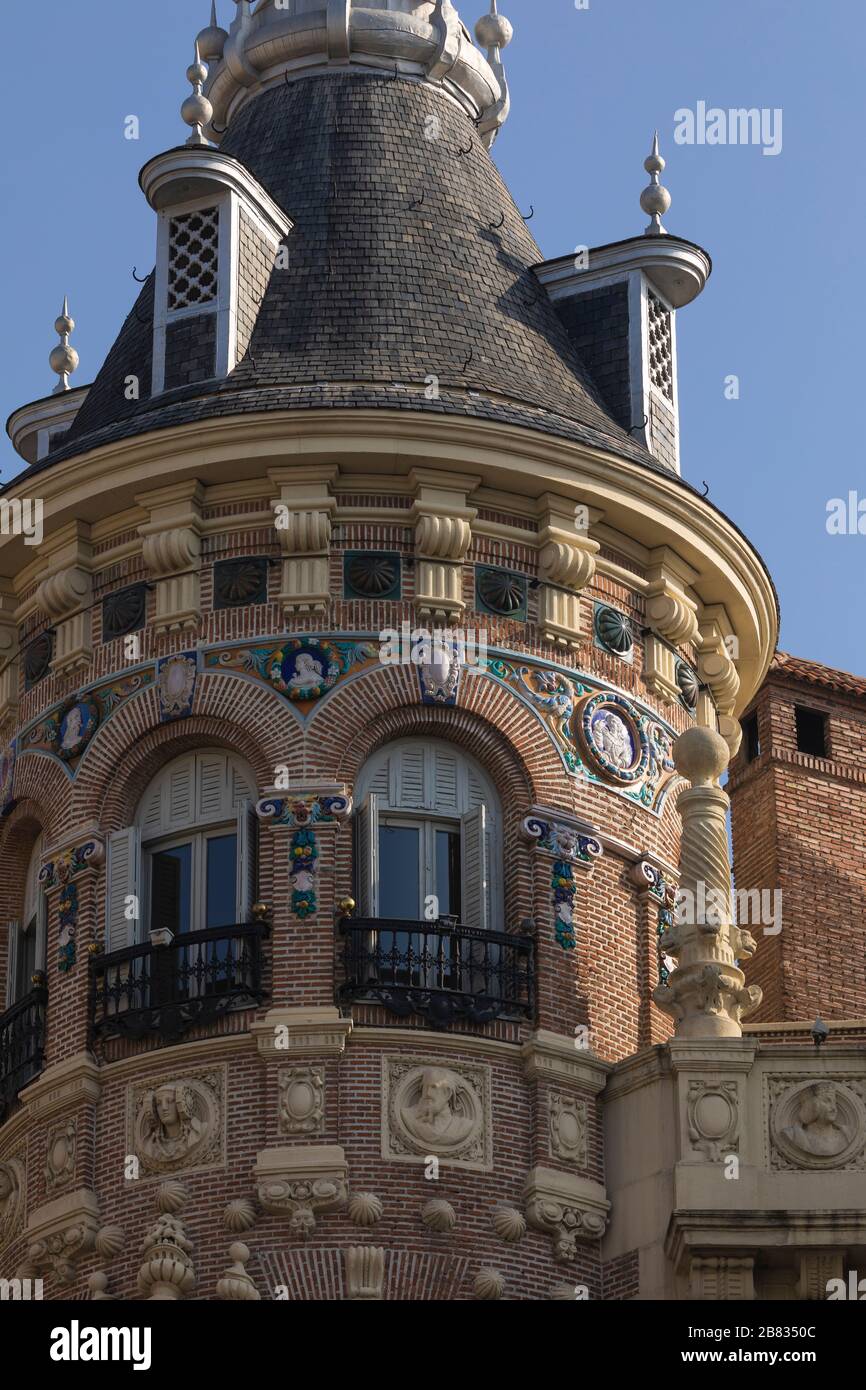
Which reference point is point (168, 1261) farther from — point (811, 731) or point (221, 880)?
point (811, 731)

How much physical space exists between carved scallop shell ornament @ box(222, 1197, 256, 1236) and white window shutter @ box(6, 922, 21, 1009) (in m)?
5.07

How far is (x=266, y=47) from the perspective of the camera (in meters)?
45.2

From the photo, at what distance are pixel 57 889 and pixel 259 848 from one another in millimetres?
2486

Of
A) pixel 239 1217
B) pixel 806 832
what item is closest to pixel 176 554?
pixel 239 1217

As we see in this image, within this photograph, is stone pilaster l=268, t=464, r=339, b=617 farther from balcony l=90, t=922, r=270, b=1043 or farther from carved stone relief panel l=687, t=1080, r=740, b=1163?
carved stone relief panel l=687, t=1080, r=740, b=1163

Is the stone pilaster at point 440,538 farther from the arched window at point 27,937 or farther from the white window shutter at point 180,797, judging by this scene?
the arched window at point 27,937

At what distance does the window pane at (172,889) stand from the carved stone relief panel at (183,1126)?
1.91 meters

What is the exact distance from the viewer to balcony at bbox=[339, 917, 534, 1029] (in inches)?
1460

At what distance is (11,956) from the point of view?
40531mm

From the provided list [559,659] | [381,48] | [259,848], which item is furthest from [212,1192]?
[381,48]

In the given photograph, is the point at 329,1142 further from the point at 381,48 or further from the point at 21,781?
the point at 381,48

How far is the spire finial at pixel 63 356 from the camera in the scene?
151 feet

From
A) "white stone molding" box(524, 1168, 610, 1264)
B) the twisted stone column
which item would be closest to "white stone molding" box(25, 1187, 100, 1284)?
"white stone molding" box(524, 1168, 610, 1264)

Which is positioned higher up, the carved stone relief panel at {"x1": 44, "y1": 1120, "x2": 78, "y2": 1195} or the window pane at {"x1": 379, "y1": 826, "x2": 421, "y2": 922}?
the window pane at {"x1": 379, "y1": 826, "x2": 421, "y2": 922}
